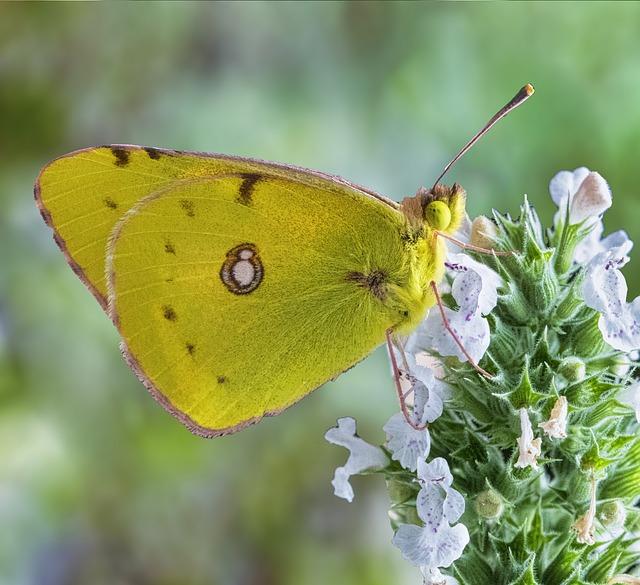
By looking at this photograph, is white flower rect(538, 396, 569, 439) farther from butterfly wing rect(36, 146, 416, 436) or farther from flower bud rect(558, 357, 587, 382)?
butterfly wing rect(36, 146, 416, 436)

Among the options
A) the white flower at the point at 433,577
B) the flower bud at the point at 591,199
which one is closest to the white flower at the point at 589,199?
the flower bud at the point at 591,199

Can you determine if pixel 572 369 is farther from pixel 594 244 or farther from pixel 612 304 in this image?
pixel 594 244

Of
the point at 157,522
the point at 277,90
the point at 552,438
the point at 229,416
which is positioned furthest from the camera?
the point at 277,90

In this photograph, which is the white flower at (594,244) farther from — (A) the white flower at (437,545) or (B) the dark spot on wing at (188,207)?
(B) the dark spot on wing at (188,207)

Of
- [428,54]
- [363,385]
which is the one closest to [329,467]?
[363,385]

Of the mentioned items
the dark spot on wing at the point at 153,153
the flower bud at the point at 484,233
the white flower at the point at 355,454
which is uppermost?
the dark spot on wing at the point at 153,153

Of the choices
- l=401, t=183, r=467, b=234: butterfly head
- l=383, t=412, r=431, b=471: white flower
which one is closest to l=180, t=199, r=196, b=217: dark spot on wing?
l=401, t=183, r=467, b=234: butterfly head

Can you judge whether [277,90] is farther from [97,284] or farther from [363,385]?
[97,284]
